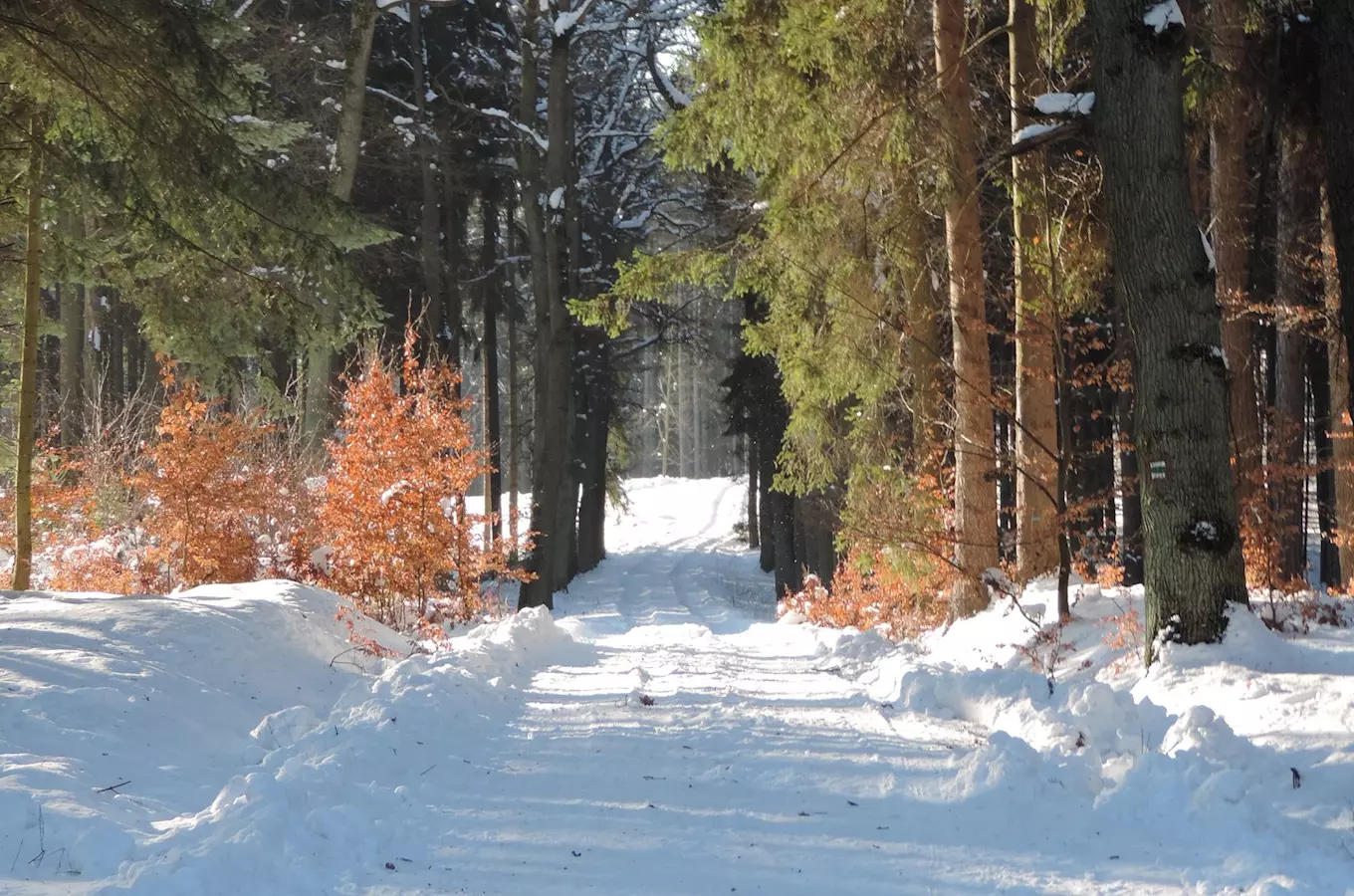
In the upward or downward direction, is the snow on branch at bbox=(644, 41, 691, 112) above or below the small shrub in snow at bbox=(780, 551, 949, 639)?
above

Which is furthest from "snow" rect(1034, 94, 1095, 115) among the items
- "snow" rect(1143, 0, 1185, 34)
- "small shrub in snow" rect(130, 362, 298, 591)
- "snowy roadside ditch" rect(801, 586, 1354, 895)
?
"small shrub in snow" rect(130, 362, 298, 591)

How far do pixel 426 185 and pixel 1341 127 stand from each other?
18219 millimetres

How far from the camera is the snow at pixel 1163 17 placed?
7004 mm

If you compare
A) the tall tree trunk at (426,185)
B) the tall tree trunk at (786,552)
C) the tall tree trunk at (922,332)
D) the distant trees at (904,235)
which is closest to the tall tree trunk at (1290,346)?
the distant trees at (904,235)

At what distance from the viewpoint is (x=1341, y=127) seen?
5609 mm

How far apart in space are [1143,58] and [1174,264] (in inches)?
58.1

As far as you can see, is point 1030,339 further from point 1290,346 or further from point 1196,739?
point 1290,346

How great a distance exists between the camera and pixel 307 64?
18422 mm

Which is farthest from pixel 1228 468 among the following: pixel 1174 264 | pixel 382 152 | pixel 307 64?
pixel 382 152

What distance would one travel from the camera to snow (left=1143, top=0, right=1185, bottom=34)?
7.00 m

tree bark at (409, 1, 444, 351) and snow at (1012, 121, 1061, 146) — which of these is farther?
tree bark at (409, 1, 444, 351)

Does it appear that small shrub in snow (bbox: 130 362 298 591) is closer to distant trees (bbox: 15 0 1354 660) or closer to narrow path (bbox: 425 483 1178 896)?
distant trees (bbox: 15 0 1354 660)

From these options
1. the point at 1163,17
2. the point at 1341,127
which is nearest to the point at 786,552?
the point at 1163,17

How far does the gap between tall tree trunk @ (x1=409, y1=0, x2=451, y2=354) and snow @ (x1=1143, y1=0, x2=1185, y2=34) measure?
15.1m
